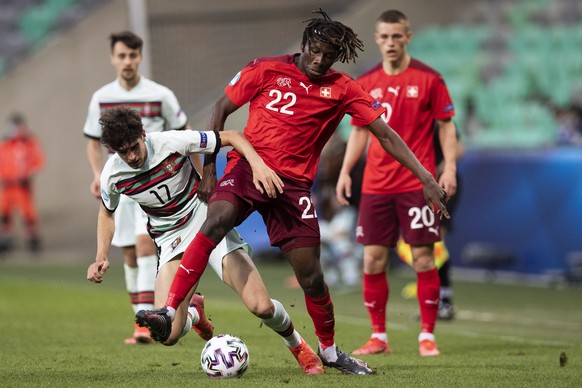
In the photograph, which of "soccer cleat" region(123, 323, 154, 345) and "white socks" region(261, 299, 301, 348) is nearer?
"white socks" region(261, 299, 301, 348)

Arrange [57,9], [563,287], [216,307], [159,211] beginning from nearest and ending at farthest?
1. [159,211]
2. [216,307]
3. [563,287]
4. [57,9]

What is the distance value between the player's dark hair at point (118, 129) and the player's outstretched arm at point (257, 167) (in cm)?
55

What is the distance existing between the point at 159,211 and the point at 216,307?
4.71 meters

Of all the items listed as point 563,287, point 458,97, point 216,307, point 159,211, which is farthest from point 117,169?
point 458,97

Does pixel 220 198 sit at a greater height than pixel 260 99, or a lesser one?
lesser

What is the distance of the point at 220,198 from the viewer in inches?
263

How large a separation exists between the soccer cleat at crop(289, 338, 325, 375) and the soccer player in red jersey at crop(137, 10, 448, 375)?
0.06 meters

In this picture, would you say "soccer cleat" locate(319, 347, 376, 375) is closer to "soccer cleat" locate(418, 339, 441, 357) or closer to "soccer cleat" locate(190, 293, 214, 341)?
"soccer cleat" locate(190, 293, 214, 341)

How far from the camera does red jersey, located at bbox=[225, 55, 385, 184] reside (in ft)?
22.5

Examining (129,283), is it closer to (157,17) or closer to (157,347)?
(157,347)

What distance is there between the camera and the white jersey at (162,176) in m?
6.79

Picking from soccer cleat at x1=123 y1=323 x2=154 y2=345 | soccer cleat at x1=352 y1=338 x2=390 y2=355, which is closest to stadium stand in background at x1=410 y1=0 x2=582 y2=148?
soccer cleat at x1=352 y1=338 x2=390 y2=355

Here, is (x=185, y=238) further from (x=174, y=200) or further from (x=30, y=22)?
(x=30, y=22)

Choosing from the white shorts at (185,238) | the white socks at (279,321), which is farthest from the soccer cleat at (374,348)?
the white shorts at (185,238)
